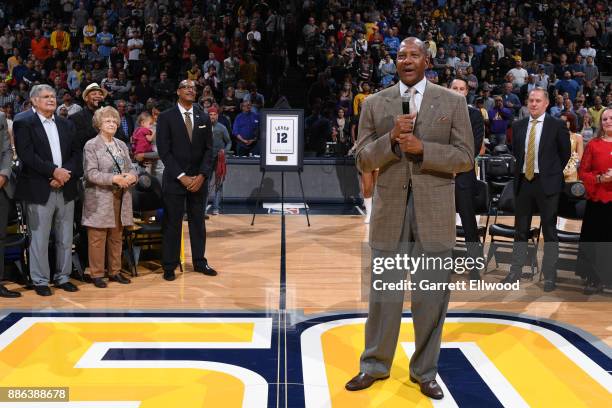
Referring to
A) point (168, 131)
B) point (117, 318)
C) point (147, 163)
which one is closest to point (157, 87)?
point (147, 163)

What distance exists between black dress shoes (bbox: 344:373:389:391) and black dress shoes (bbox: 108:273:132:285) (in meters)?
3.27

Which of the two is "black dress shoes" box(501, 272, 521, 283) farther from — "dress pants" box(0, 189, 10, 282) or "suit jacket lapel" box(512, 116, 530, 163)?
"dress pants" box(0, 189, 10, 282)

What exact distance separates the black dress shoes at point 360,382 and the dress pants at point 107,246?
3331 millimetres

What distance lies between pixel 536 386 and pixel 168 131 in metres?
4.16

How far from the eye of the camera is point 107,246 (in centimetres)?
683

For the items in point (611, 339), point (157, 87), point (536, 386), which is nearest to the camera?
point (536, 386)

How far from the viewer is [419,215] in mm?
3725

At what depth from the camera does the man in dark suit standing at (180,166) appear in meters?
6.84

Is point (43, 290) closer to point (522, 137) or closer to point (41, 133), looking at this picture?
point (41, 133)

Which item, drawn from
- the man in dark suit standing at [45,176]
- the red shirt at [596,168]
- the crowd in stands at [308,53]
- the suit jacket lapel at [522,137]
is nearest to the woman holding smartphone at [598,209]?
the red shirt at [596,168]

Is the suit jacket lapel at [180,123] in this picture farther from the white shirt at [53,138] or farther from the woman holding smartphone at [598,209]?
the woman holding smartphone at [598,209]

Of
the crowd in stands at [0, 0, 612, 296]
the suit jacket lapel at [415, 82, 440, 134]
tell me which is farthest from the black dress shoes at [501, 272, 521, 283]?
the crowd in stands at [0, 0, 612, 296]

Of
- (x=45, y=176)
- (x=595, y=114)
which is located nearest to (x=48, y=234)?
(x=45, y=176)

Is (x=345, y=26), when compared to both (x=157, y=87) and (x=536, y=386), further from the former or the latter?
(x=536, y=386)
